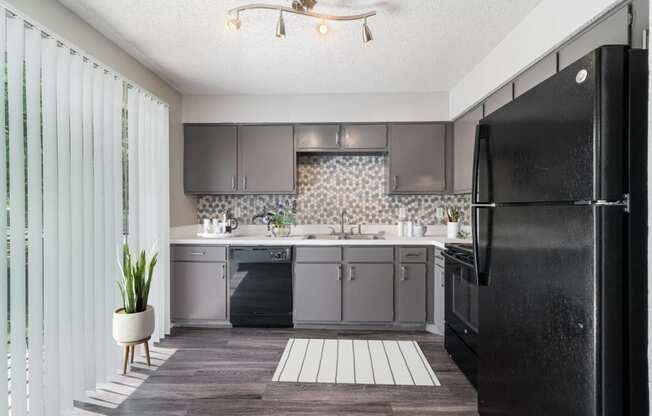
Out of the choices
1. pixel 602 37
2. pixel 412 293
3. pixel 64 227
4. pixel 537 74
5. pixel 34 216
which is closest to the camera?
pixel 602 37

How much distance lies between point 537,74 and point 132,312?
9.90ft

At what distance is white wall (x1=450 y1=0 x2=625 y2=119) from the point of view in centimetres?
168

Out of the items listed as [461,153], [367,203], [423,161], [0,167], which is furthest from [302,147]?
[0,167]

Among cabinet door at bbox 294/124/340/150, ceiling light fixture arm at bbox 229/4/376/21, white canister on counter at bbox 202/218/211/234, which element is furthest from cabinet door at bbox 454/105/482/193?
white canister on counter at bbox 202/218/211/234

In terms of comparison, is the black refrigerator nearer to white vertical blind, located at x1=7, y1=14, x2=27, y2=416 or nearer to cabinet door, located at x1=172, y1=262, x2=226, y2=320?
white vertical blind, located at x1=7, y1=14, x2=27, y2=416

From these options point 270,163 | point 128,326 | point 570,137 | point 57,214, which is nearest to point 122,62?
point 57,214

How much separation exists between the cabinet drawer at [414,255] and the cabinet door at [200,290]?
5.74 ft

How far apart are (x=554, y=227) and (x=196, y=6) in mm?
2163

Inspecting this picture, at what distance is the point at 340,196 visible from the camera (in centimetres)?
393

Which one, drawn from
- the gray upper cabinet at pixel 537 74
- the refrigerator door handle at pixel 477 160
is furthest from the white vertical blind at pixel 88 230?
the gray upper cabinet at pixel 537 74

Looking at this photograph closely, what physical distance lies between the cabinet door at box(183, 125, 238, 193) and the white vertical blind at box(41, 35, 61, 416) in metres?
1.79

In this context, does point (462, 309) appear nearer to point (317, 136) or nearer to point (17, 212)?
point (317, 136)

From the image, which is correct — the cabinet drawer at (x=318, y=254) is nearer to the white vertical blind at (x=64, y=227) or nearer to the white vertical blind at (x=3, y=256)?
the white vertical blind at (x=64, y=227)

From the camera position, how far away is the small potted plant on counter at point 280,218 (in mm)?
3760
